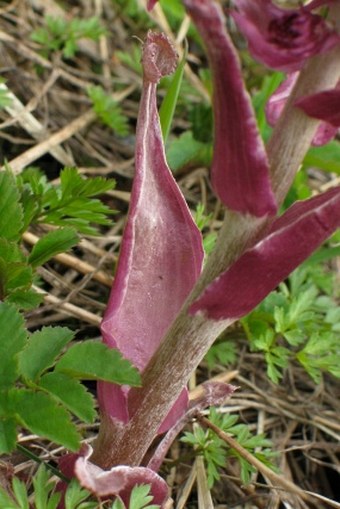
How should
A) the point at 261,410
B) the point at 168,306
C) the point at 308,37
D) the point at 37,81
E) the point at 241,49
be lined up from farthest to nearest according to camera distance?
the point at 241,49 < the point at 37,81 < the point at 261,410 < the point at 168,306 < the point at 308,37

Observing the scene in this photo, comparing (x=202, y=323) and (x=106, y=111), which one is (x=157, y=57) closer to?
(x=202, y=323)

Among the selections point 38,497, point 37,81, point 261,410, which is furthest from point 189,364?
point 37,81

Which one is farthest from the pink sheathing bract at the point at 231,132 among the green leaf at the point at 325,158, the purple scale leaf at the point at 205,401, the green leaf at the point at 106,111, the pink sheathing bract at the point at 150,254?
the green leaf at the point at 106,111

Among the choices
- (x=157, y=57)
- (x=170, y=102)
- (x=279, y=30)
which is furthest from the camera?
(x=170, y=102)

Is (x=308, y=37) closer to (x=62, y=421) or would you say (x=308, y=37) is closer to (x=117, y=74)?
(x=62, y=421)

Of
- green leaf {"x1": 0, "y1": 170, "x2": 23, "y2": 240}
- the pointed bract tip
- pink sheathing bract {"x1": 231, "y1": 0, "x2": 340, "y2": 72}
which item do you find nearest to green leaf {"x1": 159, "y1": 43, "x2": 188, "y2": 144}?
the pointed bract tip

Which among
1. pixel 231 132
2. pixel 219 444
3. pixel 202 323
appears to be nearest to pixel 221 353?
pixel 219 444
